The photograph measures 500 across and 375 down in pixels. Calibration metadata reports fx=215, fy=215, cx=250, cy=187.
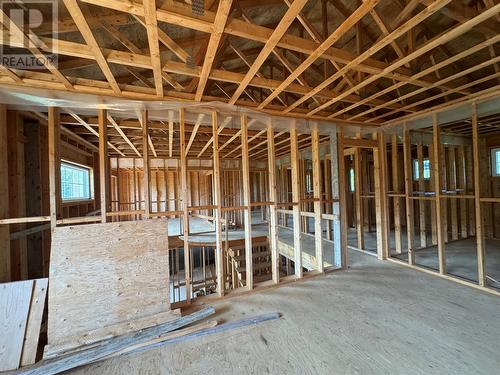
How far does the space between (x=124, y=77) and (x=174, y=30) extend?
123 cm

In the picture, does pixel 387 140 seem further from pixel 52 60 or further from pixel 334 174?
pixel 52 60

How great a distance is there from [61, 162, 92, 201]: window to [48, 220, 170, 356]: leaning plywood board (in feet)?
9.05

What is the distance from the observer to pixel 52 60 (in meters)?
2.04

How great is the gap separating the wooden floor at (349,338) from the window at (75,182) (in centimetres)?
407

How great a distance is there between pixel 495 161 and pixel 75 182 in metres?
11.0

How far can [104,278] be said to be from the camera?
2533mm

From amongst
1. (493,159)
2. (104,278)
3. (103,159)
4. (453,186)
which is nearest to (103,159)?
(103,159)

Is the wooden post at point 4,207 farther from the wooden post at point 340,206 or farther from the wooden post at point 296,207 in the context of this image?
the wooden post at point 340,206

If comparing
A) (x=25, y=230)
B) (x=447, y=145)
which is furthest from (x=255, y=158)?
(x=25, y=230)

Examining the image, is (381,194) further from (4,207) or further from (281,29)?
(4,207)

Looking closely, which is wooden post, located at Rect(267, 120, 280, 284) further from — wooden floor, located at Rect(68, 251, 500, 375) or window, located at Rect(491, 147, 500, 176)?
window, located at Rect(491, 147, 500, 176)

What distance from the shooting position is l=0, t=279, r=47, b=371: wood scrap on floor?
211cm

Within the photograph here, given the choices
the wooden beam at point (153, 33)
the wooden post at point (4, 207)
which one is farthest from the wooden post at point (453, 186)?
the wooden post at point (4, 207)

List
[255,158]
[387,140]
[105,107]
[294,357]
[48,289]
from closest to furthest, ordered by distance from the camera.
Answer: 1. [294,357]
2. [48,289]
3. [105,107]
4. [387,140]
5. [255,158]
